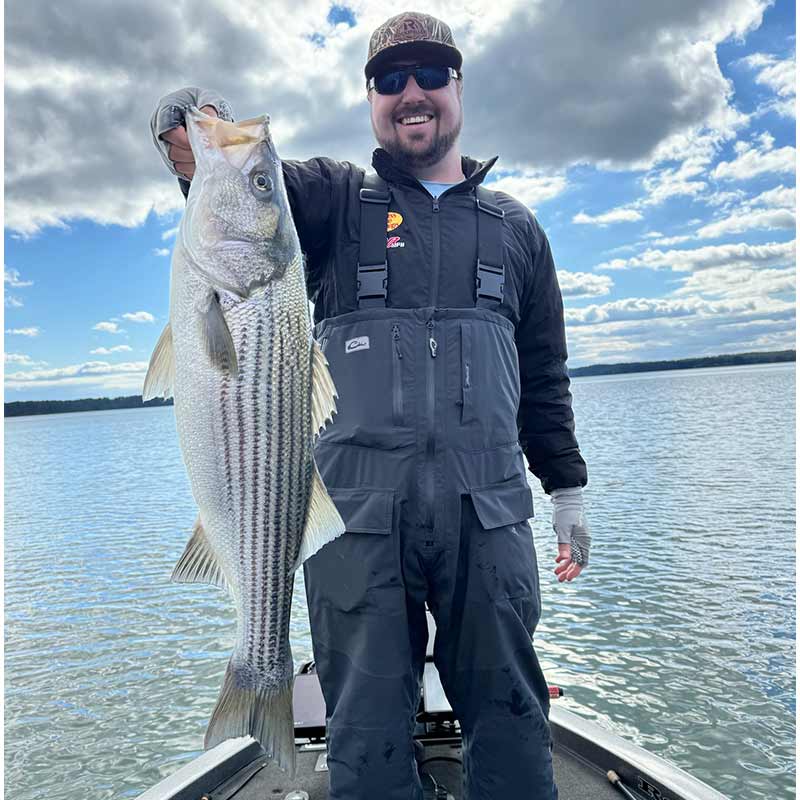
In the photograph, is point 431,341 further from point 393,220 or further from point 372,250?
point 393,220

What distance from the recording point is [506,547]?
9.74 feet

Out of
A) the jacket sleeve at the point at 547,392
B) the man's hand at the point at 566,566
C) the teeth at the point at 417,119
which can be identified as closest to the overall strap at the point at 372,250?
the teeth at the point at 417,119

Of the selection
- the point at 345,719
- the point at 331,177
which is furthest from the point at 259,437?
the point at 331,177

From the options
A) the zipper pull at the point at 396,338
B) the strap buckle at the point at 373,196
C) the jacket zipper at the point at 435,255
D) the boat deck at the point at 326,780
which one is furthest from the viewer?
the boat deck at the point at 326,780

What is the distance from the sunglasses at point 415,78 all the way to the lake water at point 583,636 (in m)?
6.89

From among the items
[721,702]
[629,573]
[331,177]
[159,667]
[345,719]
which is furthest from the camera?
[629,573]

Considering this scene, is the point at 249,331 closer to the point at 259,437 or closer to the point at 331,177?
the point at 259,437

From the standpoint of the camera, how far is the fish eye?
2.53m

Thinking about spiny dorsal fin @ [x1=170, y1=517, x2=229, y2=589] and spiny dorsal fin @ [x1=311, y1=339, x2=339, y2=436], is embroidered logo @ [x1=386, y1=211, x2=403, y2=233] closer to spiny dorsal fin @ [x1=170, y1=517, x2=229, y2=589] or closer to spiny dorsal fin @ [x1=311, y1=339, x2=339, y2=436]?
spiny dorsal fin @ [x1=311, y1=339, x2=339, y2=436]

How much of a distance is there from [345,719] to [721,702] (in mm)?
7383

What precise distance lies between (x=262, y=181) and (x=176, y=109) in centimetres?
52

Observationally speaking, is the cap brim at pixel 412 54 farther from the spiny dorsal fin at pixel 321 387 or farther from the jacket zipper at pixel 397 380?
the spiny dorsal fin at pixel 321 387

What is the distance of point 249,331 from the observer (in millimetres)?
2445

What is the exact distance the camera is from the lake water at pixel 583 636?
771 cm
